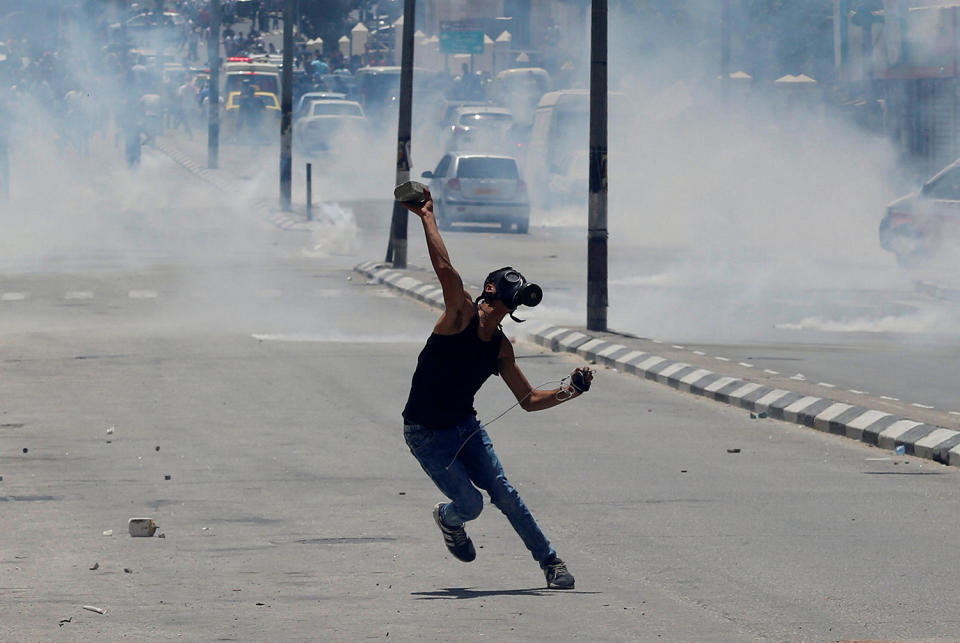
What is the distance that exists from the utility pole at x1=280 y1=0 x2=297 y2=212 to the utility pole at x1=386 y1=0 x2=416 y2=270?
1107 centimetres

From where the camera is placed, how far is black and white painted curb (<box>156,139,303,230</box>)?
3888cm

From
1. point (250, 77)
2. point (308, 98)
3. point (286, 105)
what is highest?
point (250, 77)

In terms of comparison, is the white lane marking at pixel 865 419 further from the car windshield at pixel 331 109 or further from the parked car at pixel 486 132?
the car windshield at pixel 331 109

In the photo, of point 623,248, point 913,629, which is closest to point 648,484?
point 913,629

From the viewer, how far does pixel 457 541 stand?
28.2ft

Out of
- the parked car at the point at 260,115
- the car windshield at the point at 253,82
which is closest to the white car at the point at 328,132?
the parked car at the point at 260,115

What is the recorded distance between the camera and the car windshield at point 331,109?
188 ft

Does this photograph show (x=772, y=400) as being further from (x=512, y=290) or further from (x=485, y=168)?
(x=485, y=168)

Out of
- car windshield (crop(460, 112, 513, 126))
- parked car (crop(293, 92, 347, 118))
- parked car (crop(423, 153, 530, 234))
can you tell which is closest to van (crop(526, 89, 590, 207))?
parked car (crop(423, 153, 530, 234))

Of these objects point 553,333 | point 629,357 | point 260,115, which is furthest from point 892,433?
point 260,115

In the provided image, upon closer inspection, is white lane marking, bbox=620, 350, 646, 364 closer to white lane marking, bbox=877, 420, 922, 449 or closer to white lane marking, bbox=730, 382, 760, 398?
white lane marking, bbox=730, 382, 760, 398

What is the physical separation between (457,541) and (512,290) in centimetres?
125

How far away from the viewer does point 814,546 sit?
9.50m

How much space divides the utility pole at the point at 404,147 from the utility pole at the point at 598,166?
25.9 feet
